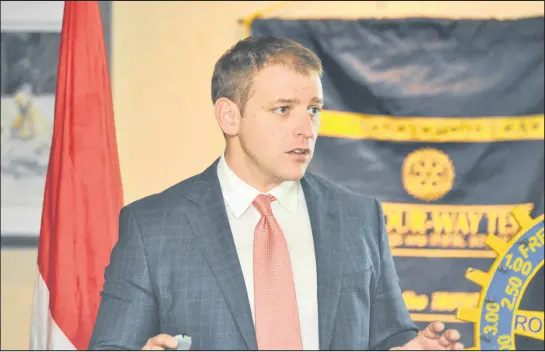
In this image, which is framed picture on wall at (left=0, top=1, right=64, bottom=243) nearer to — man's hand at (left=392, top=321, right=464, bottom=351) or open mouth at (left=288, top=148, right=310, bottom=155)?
open mouth at (left=288, top=148, right=310, bottom=155)

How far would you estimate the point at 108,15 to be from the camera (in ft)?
9.71

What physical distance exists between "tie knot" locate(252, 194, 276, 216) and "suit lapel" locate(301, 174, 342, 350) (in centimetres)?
8

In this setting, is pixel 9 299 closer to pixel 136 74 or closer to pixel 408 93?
pixel 136 74

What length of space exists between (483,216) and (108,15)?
61.0 inches

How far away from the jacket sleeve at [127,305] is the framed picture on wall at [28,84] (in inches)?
60.0

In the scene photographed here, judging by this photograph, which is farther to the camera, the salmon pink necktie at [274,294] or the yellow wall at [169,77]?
the yellow wall at [169,77]

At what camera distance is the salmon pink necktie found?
1518 mm

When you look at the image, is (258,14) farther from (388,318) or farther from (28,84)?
(388,318)

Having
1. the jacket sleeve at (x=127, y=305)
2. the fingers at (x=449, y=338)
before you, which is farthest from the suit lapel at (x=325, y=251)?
the jacket sleeve at (x=127, y=305)

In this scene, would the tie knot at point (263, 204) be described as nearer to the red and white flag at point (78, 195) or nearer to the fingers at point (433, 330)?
the fingers at point (433, 330)

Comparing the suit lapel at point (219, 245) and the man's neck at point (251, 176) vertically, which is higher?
the man's neck at point (251, 176)

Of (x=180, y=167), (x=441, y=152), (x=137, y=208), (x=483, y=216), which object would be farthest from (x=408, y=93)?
(x=137, y=208)

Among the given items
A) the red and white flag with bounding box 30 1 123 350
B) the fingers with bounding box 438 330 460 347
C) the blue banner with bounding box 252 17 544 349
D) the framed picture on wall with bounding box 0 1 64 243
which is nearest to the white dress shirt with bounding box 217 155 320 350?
the fingers with bounding box 438 330 460 347

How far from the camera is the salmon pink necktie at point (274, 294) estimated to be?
1.52 m
